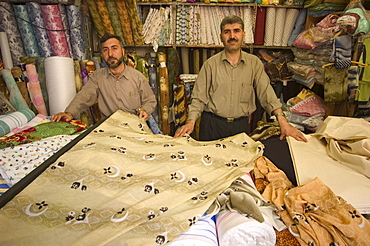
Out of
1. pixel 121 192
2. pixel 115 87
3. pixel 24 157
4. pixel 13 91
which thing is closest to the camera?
pixel 121 192

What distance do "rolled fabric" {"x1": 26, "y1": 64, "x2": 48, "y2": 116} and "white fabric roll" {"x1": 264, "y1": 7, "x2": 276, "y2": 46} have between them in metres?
2.78

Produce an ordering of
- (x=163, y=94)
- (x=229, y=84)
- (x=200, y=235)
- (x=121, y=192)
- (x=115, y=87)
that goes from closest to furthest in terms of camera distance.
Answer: (x=200, y=235)
(x=121, y=192)
(x=229, y=84)
(x=115, y=87)
(x=163, y=94)

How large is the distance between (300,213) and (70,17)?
2815 millimetres

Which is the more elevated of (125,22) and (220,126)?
(125,22)

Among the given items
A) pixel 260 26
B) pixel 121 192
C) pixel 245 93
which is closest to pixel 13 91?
pixel 121 192

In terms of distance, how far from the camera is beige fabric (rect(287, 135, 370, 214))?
38.9 inches

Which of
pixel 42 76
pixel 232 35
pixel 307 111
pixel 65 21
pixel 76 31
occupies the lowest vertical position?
pixel 307 111

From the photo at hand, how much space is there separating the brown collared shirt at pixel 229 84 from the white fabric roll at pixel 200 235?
144 cm

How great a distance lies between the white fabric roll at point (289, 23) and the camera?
3156 mm

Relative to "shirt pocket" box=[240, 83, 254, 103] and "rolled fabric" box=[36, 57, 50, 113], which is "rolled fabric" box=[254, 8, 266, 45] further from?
"rolled fabric" box=[36, 57, 50, 113]

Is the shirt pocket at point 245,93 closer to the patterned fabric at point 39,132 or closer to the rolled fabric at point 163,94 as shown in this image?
the rolled fabric at point 163,94

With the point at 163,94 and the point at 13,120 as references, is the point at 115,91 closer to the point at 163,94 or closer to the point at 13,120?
the point at 163,94

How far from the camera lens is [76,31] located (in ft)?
8.70

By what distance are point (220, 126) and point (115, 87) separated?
3.71 ft
